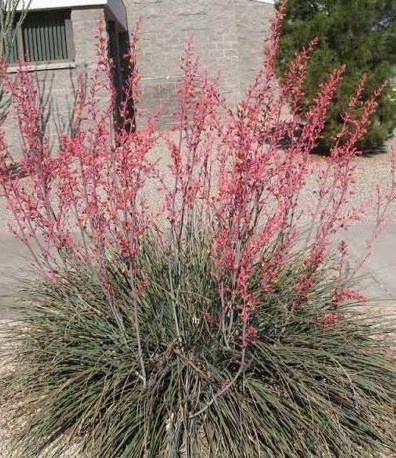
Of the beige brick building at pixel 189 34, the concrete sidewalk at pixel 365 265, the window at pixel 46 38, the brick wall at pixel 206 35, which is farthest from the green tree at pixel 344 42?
the brick wall at pixel 206 35

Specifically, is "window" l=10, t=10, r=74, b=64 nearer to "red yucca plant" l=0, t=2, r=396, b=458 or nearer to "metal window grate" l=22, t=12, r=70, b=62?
"metal window grate" l=22, t=12, r=70, b=62

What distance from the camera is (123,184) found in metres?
3.29

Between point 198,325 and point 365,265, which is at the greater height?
point 198,325

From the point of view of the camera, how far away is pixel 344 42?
1155 centimetres

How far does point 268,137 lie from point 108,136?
30.2 inches

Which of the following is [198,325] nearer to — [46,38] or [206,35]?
[46,38]

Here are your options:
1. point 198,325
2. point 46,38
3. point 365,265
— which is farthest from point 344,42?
point 198,325

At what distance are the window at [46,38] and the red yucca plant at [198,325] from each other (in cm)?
964

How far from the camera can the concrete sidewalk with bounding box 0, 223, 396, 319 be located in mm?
5504

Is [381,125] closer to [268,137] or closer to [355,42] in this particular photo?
[355,42]

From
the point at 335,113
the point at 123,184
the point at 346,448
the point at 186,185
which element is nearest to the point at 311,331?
the point at 346,448

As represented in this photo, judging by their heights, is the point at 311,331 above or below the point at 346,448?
above

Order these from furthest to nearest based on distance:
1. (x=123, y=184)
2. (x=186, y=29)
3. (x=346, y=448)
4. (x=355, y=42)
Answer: (x=186, y=29) < (x=355, y=42) < (x=123, y=184) < (x=346, y=448)

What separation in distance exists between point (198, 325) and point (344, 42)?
29.8 feet
